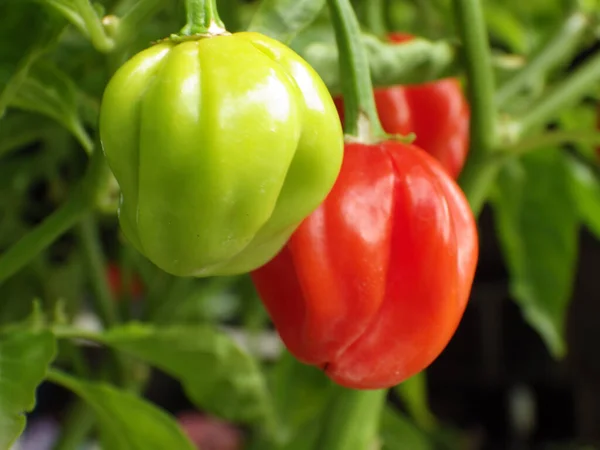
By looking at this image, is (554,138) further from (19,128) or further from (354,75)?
(19,128)

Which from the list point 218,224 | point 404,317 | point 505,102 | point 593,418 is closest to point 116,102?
point 218,224

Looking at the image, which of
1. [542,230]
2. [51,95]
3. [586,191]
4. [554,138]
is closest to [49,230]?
[51,95]

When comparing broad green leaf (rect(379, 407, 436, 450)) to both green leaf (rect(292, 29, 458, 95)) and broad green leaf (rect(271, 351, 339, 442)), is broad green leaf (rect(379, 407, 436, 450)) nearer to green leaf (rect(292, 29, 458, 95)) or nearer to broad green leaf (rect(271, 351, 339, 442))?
broad green leaf (rect(271, 351, 339, 442))

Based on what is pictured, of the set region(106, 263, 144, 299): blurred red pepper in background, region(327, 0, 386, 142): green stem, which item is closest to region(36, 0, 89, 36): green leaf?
region(327, 0, 386, 142): green stem

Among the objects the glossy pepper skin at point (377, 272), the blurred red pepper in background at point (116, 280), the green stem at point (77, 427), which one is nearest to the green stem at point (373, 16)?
the glossy pepper skin at point (377, 272)

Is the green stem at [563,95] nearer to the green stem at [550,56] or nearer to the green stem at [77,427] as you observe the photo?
the green stem at [550,56]

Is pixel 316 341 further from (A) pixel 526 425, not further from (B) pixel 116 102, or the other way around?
(A) pixel 526 425
